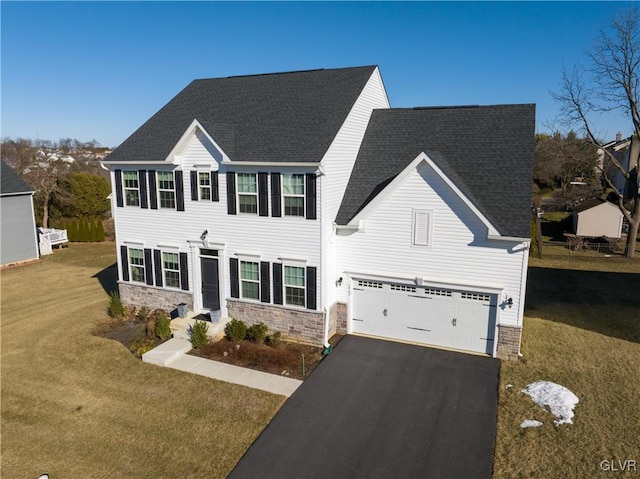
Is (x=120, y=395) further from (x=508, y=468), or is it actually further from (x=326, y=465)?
(x=508, y=468)

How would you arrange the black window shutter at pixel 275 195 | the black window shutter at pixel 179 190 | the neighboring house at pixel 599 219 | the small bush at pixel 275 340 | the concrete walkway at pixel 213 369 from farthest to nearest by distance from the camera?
the neighboring house at pixel 599 219
the black window shutter at pixel 179 190
the small bush at pixel 275 340
the black window shutter at pixel 275 195
the concrete walkway at pixel 213 369

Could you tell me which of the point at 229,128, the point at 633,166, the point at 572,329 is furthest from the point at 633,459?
the point at 633,166

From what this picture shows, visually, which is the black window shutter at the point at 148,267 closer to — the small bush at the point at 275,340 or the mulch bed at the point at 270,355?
the mulch bed at the point at 270,355

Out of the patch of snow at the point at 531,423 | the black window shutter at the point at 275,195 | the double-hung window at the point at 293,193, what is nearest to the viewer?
the patch of snow at the point at 531,423

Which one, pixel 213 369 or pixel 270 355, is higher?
pixel 270 355

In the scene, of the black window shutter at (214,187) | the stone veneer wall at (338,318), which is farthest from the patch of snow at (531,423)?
the black window shutter at (214,187)

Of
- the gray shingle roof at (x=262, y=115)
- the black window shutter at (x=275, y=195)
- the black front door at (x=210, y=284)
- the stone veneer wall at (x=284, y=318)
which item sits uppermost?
the gray shingle roof at (x=262, y=115)

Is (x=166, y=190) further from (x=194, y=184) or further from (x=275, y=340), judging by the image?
(x=275, y=340)

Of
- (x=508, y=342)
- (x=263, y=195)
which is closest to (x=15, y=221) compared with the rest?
(x=263, y=195)
